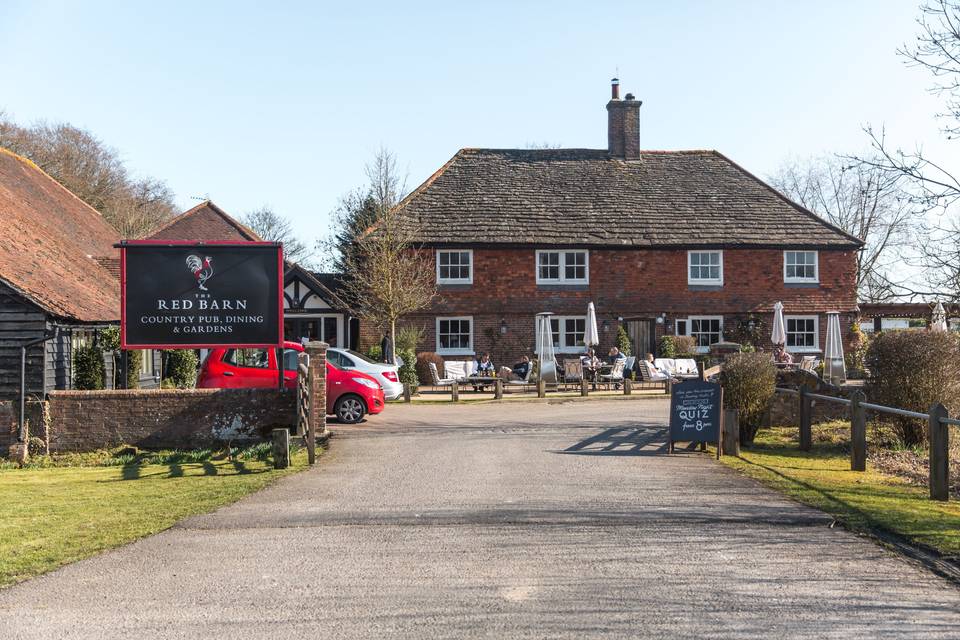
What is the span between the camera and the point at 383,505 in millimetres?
9547

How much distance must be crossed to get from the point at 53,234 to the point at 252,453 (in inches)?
520

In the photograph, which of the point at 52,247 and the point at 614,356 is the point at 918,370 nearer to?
the point at 614,356

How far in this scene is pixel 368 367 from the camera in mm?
20531

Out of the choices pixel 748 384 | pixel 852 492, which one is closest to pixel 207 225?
pixel 748 384

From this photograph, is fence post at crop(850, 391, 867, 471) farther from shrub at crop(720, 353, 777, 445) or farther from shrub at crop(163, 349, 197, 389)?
shrub at crop(163, 349, 197, 389)

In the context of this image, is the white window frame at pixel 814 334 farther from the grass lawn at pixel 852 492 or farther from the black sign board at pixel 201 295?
the black sign board at pixel 201 295

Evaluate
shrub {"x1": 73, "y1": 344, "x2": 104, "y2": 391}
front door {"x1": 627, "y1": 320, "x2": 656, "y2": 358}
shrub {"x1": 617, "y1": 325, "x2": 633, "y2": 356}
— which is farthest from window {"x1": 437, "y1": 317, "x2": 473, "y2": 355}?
shrub {"x1": 73, "y1": 344, "x2": 104, "y2": 391}

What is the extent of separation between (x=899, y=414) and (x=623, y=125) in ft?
85.3

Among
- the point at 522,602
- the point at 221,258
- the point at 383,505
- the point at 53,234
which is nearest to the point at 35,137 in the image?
the point at 53,234

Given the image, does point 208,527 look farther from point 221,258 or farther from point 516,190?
point 516,190

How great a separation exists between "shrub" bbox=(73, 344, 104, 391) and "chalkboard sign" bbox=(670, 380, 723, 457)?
12.5m

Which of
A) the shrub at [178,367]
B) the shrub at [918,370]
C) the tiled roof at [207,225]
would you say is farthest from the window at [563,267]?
the shrub at [918,370]

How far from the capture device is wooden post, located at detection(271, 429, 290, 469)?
1282cm

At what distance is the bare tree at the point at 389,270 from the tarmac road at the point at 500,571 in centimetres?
1826
